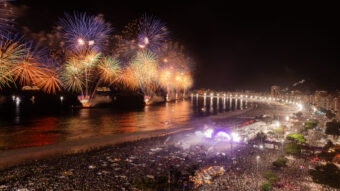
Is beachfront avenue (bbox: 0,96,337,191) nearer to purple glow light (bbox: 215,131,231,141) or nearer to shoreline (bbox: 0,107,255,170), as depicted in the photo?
purple glow light (bbox: 215,131,231,141)

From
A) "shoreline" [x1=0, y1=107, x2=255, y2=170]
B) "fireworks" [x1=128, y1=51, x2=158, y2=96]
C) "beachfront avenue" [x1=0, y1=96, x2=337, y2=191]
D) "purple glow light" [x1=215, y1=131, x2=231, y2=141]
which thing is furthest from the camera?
"fireworks" [x1=128, y1=51, x2=158, y2=96]

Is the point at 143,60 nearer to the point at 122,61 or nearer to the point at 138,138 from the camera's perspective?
the point at 122,61

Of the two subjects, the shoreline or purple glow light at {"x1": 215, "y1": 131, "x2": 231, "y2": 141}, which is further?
purple glow light at {"x1": 215, "y1": 131, "x2": 231, "y2": 141}

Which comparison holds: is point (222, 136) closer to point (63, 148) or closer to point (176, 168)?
point (176, 168)

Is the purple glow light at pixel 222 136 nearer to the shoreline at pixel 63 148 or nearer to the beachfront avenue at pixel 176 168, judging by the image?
the beachfront avenue at pixel 176 168

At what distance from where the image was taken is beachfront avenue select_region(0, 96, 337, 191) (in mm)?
9164

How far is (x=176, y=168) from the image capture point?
10953 millimetres

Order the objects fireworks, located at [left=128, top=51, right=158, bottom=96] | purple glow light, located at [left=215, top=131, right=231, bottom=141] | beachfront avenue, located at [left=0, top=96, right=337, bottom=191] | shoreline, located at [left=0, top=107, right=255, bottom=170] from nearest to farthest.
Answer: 1. beachfront avenue, located at [left=0, top=96, right=337, bottom=191]
2. shoreline, located at [left=0, top=107, right=255, bottom=170]
3. purple glow light, located at [left=215, top=131, right=231, bottom=141]
4. fireworks, located at [left=128, top=51, right=158, bottom=96]

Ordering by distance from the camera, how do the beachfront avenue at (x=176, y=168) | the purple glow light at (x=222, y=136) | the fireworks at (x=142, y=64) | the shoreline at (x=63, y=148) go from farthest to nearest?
1. the fireworks at (x=142, y=64)
2. the purple glow light at (x=222, y=136)
3. the shoreline at (x=63, y=148)
4. the beachfront avenue at (x=176, y=168)

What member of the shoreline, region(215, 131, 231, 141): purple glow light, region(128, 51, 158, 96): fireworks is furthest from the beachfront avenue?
region(128, 51, 158, 96): fireworks

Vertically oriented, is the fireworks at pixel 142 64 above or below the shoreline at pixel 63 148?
above

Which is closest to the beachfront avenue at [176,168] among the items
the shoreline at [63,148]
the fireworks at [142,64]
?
the shoreline at [63,148]

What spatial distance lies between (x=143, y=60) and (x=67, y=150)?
80.8 feet

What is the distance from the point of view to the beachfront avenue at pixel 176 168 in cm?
916
